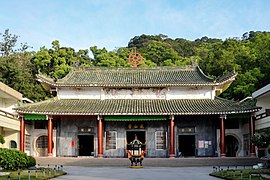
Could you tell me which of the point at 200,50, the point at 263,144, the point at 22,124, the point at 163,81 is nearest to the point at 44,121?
the point at 22,124

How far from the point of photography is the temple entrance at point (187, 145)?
3506 cm

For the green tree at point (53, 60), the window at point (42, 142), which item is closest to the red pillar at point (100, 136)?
the window at point (42, 142)

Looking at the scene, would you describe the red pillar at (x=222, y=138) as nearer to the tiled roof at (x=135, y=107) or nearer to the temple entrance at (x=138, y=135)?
the tiled roof at (x=135, y=107)

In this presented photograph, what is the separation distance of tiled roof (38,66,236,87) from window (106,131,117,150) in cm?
391

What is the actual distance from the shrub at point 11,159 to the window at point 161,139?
1576cm

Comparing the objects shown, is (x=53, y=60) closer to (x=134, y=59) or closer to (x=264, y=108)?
(x=134, y=59)

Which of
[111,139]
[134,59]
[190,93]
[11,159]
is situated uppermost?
[134,59]

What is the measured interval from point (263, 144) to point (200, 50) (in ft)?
212

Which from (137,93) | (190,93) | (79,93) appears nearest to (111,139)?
(137,93)

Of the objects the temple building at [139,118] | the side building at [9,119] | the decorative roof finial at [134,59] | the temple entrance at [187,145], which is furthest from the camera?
the decorative roof finial at [134,59]

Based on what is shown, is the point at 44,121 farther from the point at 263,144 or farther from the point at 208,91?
the point at 263,144

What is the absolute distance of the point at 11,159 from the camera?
1880 cm

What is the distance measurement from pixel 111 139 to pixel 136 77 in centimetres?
630

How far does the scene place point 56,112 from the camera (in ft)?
102
